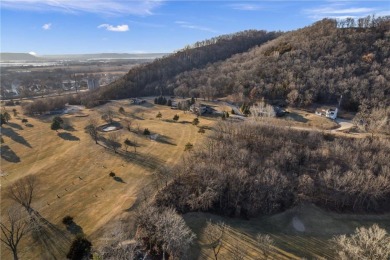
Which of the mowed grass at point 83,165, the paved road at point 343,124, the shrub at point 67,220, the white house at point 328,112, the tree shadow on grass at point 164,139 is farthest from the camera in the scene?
the white house at point 328,112

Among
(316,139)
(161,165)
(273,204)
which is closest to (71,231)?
(161,165)

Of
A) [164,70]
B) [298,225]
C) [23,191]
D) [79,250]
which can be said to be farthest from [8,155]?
[164,70]

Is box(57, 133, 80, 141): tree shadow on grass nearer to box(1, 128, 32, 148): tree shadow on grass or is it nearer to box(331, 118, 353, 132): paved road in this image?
box(1, 128, 32, 148): tree shadow on grass

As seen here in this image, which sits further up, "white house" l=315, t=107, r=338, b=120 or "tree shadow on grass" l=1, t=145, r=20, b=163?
"white house" l=315, t=107, r=338, b=120

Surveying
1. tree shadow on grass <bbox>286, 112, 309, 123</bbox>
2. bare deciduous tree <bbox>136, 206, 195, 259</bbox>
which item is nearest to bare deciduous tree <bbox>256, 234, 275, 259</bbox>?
bare deciduous tree <bbox>136, 206, 195, 259</bbox>

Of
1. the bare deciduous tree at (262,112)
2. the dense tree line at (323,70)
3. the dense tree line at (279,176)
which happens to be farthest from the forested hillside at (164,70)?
the dense tree line at (279,176)

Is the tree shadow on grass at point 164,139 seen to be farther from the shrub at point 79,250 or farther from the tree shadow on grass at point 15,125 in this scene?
the tree shadow on grass at point 15,125
